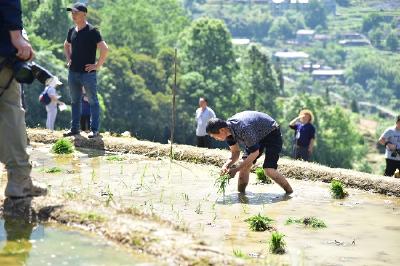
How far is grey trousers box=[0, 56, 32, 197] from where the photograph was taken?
25.9 ft

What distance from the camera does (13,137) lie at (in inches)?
314

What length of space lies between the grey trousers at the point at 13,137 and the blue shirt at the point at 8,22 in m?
0.11

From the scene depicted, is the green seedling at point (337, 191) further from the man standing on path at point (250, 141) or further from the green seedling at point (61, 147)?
the green seedling at point (61, 147)

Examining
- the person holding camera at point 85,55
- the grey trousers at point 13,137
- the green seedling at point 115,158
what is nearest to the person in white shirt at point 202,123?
the person holding camera at point 85,55

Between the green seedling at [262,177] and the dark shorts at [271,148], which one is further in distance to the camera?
the green seedling at [262,177]

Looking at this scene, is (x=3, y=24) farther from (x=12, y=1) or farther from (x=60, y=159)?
(x=60, y=159)

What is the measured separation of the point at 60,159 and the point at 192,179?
7.69 ft

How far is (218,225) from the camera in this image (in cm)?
912

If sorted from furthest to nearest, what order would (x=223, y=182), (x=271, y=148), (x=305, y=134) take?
1. (x=305, y=134)
2. (x=271, y=148)
3. (x=223, y=182)

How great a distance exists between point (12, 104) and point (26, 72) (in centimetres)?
41

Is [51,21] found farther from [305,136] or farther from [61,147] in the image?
[61,147]

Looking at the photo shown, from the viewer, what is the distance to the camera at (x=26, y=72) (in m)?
7.68

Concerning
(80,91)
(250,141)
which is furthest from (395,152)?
(80,91)

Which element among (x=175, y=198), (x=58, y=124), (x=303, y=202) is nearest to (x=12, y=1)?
(x=175, y=198)
